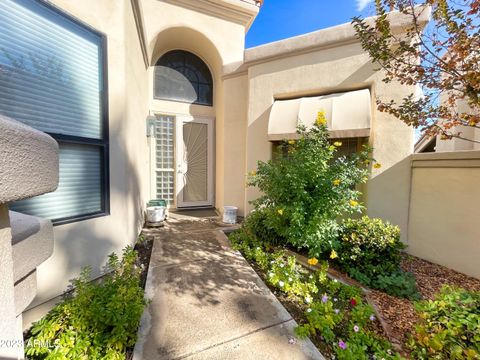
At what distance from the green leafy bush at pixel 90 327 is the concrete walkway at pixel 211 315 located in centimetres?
19

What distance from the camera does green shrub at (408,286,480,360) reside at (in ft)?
4.72

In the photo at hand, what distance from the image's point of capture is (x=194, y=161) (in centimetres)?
656

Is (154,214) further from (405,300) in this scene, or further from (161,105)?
(405,300)

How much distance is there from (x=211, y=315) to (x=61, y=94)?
2.84m

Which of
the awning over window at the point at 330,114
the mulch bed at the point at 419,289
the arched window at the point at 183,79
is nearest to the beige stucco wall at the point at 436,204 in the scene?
the mulch bed at the point at 419,289

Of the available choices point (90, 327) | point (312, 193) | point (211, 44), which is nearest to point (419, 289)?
point (312, 193)

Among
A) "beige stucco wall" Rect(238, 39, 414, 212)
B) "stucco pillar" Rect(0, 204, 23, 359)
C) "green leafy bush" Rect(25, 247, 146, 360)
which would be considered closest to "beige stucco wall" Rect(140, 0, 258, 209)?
"beige stucco wall" Rect(238, 39, 414, 212)

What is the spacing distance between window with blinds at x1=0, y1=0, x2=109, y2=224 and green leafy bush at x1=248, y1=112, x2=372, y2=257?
2522 mm

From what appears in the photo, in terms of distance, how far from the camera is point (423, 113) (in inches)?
116

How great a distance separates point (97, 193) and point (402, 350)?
3.70 m

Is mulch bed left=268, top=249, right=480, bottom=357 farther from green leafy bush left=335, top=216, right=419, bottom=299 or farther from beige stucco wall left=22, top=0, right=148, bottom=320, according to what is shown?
beige stucco wall left=22, top=0, right=148, bottom=320

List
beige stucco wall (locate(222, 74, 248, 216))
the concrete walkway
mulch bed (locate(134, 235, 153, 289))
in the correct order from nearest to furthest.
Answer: the concrete walkway → mulch bed (locate(134, 235, 153, 289)) → beige stucco wall (locate(222, 74, 248, 216))

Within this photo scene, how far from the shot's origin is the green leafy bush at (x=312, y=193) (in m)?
3.21

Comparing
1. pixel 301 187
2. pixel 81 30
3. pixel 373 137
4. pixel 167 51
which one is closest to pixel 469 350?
pixel 301 187
